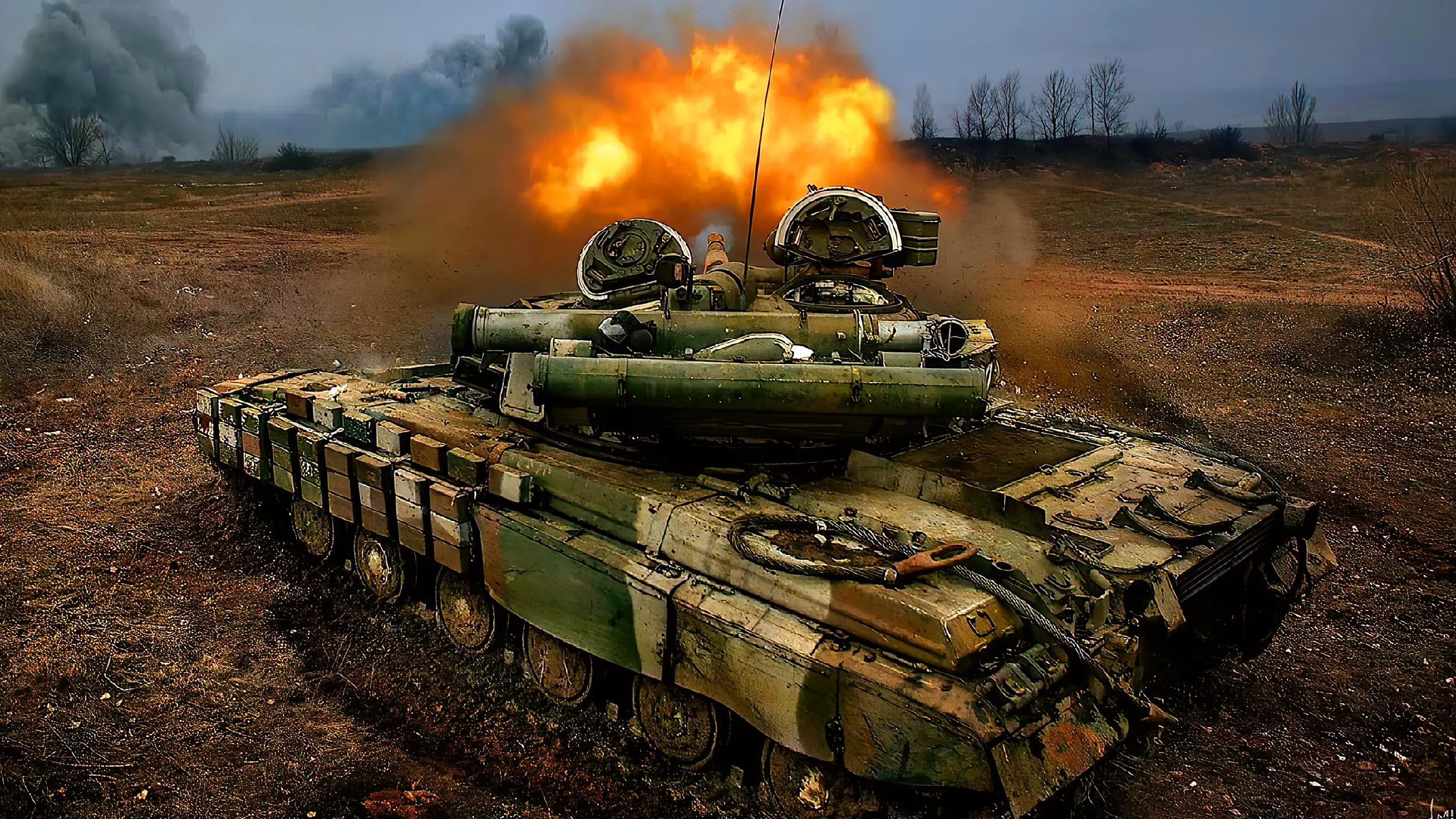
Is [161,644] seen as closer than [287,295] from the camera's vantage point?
Yes

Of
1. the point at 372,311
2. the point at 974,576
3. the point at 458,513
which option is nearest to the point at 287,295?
the point at 372,311

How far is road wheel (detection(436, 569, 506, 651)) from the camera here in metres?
8.11

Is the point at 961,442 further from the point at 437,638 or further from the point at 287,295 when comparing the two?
the point at 287,295

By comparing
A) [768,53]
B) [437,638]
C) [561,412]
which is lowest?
[437,638]

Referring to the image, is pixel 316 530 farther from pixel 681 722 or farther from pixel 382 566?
pixel 681 722

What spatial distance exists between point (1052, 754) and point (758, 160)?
176 inches

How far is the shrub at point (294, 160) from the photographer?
101ft

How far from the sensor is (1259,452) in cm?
1319

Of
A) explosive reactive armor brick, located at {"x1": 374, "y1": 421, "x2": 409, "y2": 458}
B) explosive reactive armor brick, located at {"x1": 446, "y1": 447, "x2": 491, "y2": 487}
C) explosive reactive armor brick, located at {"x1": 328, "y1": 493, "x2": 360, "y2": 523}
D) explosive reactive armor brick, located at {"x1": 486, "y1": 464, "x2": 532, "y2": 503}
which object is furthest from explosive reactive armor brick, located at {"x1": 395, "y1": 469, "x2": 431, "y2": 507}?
explosive reactive armor brick, located at {"x1": 328, "y1": 493, "x2": 360, "y2": 523}

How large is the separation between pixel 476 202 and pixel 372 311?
12.8 ft

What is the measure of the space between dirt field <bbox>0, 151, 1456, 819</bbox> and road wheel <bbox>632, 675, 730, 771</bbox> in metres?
0.18

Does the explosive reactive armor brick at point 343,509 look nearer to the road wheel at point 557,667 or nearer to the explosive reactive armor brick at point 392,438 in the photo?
the explosive reactive armor brick at point 392,438

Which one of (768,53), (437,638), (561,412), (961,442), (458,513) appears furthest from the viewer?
(768,53)

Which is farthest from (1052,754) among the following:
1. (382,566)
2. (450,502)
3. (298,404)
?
(298,404)
